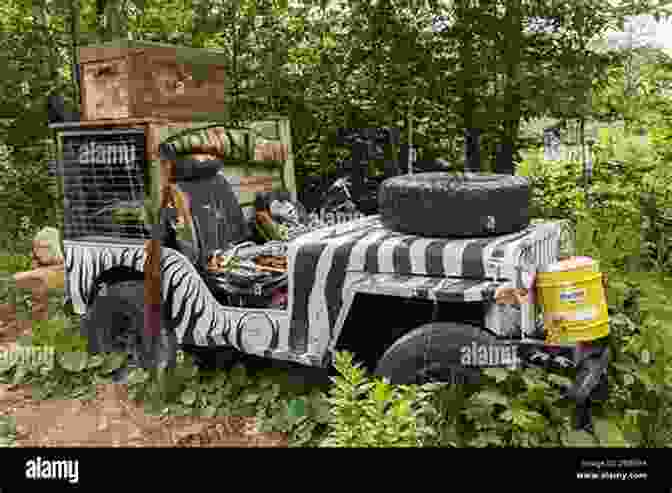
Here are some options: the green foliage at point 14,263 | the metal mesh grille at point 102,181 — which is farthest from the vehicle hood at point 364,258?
the green foliage at point 14,263

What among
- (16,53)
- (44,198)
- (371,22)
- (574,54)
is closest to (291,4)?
(371,22)

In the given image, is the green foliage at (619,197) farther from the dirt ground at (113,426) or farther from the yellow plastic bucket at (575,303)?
the dirt ground at (113,426)

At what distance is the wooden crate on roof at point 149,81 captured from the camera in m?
4.82

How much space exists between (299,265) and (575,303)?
1488mm

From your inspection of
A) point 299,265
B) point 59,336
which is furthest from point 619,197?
point 59,336

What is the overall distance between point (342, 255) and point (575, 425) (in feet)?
4.72

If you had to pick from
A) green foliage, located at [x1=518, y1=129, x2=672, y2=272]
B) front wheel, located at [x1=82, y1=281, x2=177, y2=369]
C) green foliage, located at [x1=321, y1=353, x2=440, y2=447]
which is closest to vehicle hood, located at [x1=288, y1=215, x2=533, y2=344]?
Result: green foliage, located at [x1=321, y1=353, x2=440, y2=447]

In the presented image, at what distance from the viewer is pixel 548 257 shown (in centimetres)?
391

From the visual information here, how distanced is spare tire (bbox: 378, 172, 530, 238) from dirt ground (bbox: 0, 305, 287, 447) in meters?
1.54

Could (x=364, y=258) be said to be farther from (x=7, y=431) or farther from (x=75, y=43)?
(x=75, y=43)

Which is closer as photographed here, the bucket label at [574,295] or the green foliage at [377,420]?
the green foliage at [377,420]

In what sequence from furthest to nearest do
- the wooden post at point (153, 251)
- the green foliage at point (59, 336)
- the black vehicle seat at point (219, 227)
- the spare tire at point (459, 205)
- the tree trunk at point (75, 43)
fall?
the tree trunk at point (75, 43), the green foliage at point (59, 336), the wooden post at point (153, 251), the black vehicle seat at point (219, 227), the spare tire at point (459, 205)

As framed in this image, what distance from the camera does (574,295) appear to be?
326cm

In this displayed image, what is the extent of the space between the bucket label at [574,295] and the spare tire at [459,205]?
1.69ft
